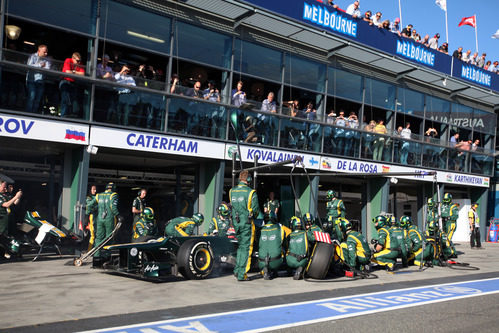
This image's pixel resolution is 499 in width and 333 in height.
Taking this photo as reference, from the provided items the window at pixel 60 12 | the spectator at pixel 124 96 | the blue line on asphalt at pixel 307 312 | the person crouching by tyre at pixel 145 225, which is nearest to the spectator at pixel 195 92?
the spectator at pixel 124 96

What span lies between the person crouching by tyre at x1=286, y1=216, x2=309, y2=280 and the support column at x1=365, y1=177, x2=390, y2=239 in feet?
40.0

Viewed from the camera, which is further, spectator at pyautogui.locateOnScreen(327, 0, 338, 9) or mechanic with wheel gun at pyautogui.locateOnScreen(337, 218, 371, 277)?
spectator at pyautogui.locateOnScreen(327, 0, 338, 9)

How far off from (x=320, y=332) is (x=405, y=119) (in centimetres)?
1941

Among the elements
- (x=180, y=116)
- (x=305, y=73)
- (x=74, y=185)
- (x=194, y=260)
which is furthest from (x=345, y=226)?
(x=305, y=73)

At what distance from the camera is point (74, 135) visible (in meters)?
13.1

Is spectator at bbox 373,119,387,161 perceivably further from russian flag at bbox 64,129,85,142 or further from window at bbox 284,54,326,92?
russian flag at bbox 64,129,85,142

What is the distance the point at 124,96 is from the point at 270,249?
6.79 metres

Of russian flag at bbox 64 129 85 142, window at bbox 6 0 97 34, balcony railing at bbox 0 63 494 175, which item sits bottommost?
russian flag at bbox 64 129 85 142

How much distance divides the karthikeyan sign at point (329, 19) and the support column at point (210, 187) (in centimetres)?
633

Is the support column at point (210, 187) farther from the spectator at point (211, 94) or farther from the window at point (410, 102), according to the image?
the window at point (410, 102)

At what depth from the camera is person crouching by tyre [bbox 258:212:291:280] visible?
397 inches

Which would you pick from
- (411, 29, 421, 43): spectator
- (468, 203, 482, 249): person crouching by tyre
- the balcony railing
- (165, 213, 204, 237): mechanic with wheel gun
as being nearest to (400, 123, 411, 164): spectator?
the balcony railing

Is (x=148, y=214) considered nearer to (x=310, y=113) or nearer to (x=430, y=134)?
(x=310, y=113)

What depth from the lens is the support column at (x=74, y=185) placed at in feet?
43.9
